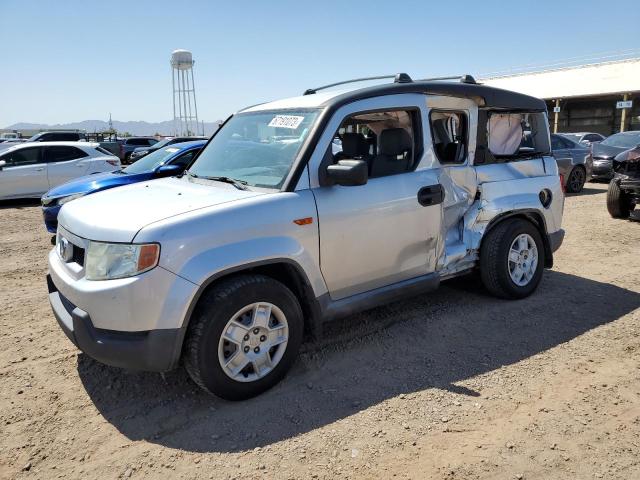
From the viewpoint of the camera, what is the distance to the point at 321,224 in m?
3.42

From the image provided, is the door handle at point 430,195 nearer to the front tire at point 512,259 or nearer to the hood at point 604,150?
the front tire at point 512,259

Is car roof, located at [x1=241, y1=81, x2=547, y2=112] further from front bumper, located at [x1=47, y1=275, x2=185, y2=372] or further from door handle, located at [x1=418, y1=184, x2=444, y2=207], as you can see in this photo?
front bumper, located at [x1=47, y1=275, x2=185, y2=372]

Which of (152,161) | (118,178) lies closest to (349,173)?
(118,178)

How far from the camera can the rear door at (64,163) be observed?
1264cm

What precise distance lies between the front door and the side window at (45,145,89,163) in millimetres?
11111

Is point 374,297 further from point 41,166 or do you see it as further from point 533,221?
point 41,166

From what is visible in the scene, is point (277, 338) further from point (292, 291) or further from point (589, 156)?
point (589, 156)

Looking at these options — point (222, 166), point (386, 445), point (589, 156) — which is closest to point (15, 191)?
point (222, 166)

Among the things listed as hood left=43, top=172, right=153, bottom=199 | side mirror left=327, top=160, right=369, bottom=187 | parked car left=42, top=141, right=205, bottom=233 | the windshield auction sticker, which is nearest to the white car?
parked car left=42, top=141, right=205, bottom=233

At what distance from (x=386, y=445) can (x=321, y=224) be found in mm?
1445

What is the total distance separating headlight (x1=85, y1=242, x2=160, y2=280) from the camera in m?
2.84

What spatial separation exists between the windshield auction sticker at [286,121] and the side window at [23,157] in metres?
11.1

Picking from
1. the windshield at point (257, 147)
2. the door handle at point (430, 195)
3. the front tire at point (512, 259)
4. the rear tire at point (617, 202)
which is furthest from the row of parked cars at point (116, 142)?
the door handle at point (430, 195)

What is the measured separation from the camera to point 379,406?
3188 millimetres
